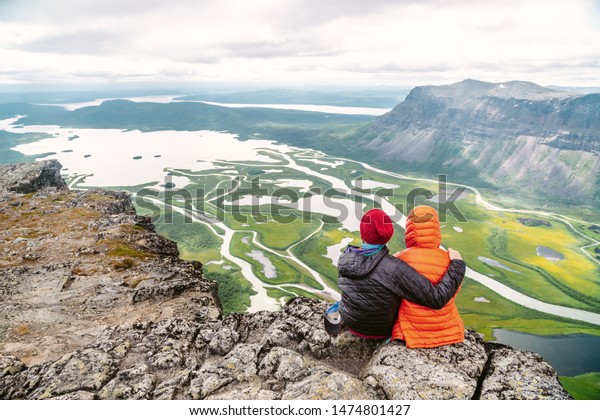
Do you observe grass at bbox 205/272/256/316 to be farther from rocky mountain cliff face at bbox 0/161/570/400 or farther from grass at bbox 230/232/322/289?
rocky mountain cliff face at bbox 0/161/570/400

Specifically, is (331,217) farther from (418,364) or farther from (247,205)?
(418,364)

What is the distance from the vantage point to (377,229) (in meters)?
9.47

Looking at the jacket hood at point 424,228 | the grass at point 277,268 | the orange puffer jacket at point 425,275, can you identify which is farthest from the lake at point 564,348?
the jacket hood at point 424,228

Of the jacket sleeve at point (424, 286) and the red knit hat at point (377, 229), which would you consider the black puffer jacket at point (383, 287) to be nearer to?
the jacket sleeve at point (424, 286)

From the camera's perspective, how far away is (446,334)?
10.1 meters

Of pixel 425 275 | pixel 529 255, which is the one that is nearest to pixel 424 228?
pixel 425 275

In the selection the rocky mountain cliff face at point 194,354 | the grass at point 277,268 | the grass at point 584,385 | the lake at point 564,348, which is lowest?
the lake at point 564,348

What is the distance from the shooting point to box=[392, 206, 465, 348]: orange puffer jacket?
9617mm

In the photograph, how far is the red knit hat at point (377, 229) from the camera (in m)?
9.41

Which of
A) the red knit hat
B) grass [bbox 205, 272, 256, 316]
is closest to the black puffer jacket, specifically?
the red knit hat

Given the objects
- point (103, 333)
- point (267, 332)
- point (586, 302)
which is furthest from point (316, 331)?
point (586, 302)

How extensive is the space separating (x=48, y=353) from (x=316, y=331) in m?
10.3

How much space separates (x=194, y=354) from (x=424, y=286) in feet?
25.5

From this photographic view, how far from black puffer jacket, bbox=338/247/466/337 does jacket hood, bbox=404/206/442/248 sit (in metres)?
0.76
